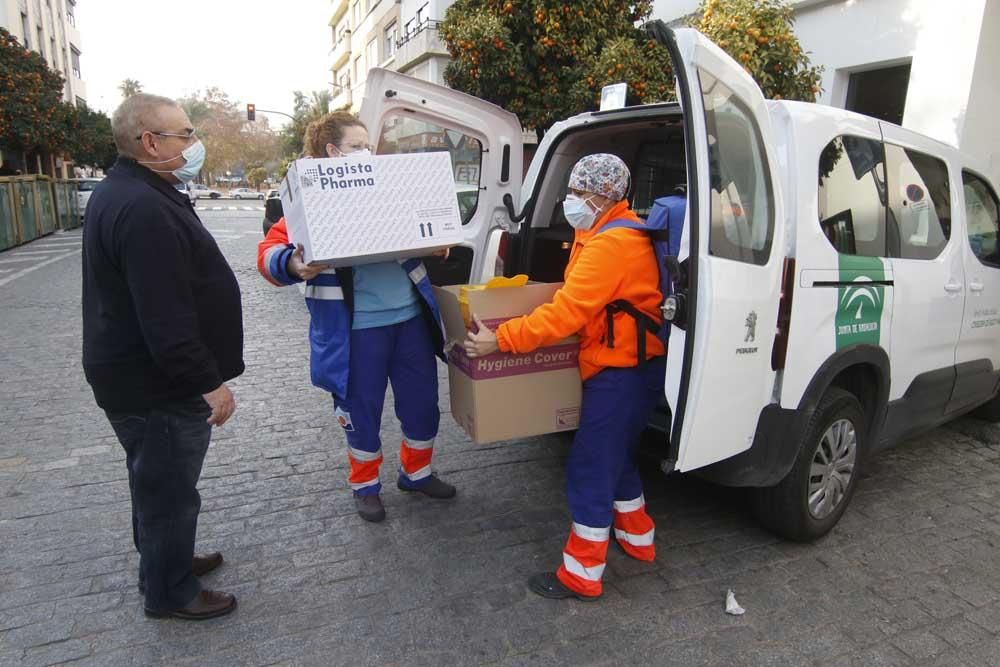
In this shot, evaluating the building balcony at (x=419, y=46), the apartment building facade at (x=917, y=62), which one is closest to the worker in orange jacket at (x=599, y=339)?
the apartment building facade at (x=917, y=62)

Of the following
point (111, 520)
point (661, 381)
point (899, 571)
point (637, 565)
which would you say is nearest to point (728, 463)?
point (661, 381)

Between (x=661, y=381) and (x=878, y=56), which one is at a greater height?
(x=878, y=56)

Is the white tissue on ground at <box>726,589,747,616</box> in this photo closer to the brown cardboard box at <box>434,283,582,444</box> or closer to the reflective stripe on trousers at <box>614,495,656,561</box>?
the reflective stripe on trousers at <box>614,495,656,561</box>

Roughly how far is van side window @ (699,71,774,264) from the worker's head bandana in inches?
15.5

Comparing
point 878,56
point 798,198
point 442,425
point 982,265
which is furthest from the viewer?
point 878,56

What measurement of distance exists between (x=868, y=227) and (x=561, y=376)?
155 cm

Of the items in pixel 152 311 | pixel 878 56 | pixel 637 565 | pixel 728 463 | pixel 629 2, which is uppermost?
pixel 629 2

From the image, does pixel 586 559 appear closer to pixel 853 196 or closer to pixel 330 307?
pixel 330 307

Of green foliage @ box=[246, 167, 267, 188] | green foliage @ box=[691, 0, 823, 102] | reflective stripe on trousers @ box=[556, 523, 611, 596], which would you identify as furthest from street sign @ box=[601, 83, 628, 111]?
green foliage @ box=[246, 167, 267, 188]

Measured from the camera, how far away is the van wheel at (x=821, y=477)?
116 inches

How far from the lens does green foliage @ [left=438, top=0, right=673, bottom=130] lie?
29.7ft

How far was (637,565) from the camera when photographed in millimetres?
3016

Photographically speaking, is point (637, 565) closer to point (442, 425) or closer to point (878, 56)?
point (442, 425)

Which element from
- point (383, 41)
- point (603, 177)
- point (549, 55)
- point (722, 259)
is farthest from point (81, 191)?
point (722, 259)
